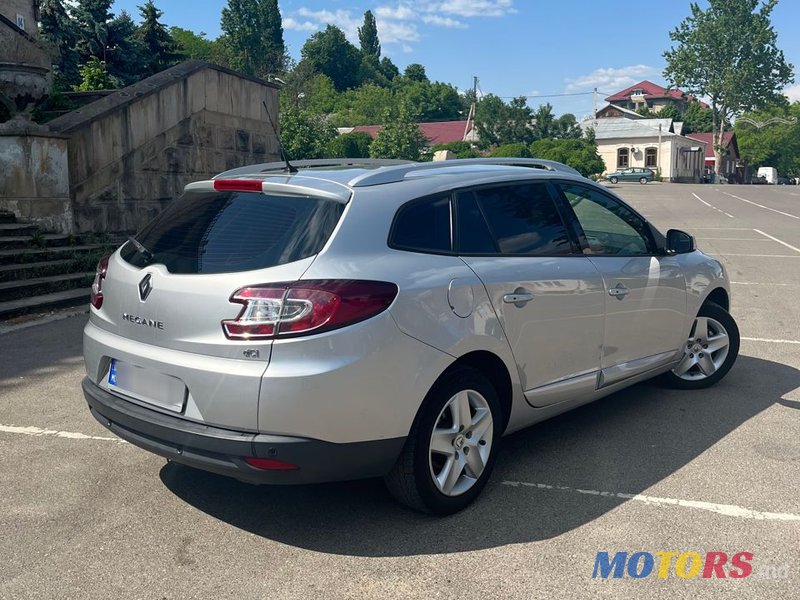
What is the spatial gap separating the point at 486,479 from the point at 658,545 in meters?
0.85

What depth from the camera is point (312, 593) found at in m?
2.93

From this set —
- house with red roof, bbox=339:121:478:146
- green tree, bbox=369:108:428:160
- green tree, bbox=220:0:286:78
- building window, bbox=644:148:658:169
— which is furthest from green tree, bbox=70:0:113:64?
building window, bbox=644:148:658:169

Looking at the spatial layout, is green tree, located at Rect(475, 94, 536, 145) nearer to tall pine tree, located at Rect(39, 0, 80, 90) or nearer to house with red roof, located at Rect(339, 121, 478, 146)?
house with red roof, located at Rect(339, 121, 478, 146)

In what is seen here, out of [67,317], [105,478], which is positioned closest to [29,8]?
[67,317]

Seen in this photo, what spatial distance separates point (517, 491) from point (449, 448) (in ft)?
1.89

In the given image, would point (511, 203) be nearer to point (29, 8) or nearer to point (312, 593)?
point (312, 593)

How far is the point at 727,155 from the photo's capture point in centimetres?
9569

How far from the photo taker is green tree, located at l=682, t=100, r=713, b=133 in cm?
10438

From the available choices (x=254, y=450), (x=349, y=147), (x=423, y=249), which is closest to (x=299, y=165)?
(x=423, y=249)

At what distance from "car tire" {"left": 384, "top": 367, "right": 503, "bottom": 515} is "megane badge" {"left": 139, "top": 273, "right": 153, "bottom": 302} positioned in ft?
4.37

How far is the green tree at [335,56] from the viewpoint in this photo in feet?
412

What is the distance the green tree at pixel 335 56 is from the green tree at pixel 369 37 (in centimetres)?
1703

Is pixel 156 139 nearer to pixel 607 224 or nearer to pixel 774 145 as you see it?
pixel 607 224

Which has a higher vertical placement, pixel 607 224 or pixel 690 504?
pixel 607 224
